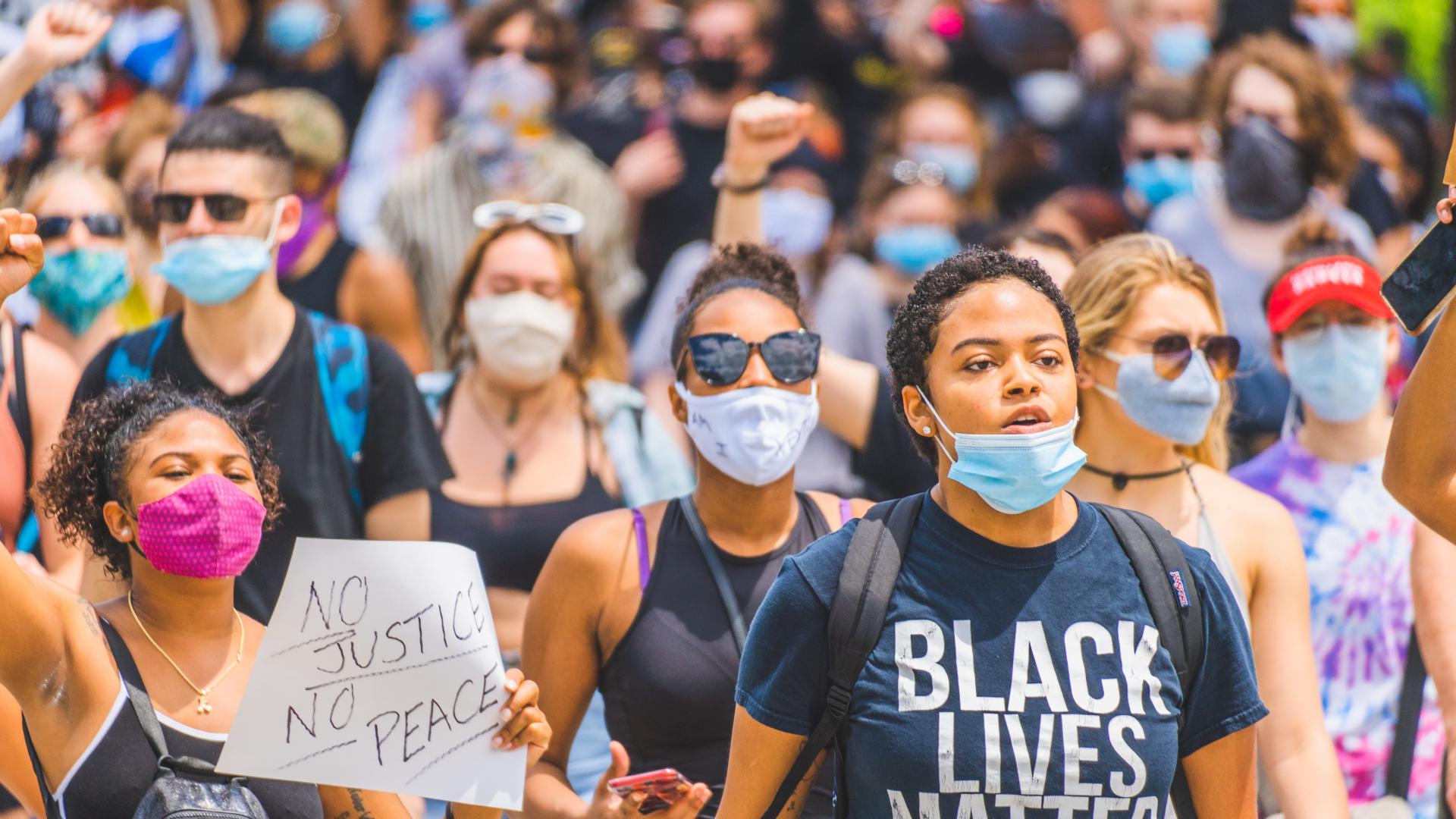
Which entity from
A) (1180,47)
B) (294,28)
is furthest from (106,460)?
(1180,47)

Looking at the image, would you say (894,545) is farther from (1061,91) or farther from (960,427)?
(1061,91)

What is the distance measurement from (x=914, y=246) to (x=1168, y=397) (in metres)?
3.02

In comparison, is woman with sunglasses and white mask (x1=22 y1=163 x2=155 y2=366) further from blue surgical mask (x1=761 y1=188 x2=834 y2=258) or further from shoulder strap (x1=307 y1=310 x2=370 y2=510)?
blue surgical mask (x1=761 y1=188 x2=834 y2=258)

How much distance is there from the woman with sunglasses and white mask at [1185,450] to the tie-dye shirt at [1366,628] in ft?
1.40

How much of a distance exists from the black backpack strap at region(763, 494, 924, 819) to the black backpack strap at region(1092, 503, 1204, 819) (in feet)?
1.35

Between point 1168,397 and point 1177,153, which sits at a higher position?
point 1177,153

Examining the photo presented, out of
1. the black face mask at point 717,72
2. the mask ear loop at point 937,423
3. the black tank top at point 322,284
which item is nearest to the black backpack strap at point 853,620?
the mask ear loop at point 937,423

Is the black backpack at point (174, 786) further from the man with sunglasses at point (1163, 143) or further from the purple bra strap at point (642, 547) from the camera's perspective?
the man with sunglasses at point (1163, 143)

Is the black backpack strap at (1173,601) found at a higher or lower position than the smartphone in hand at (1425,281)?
lower

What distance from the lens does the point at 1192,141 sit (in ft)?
25.5

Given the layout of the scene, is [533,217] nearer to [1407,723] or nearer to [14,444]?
[14,444]

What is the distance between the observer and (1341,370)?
4.84 m

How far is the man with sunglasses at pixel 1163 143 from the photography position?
775 centimetres

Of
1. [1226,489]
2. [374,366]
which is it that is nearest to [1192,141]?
[1226,489]
